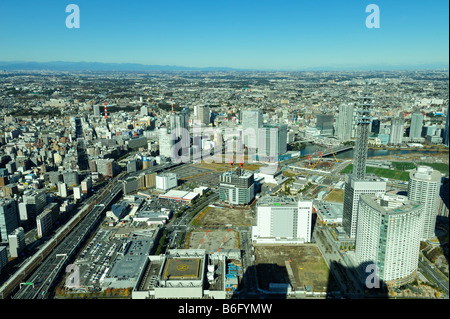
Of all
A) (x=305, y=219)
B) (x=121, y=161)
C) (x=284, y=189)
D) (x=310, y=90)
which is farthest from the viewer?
(x=310, y=90)

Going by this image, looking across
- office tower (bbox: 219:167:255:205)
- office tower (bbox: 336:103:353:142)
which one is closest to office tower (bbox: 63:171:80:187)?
office tower (bbox: 219:167:255:205)

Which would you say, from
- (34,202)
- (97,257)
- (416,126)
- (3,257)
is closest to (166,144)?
(34,202)

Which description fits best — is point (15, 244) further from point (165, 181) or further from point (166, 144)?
point (166, 144)

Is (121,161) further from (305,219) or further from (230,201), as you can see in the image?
(305,219)

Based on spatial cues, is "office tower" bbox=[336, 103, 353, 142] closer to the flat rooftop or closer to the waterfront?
the waterfront
